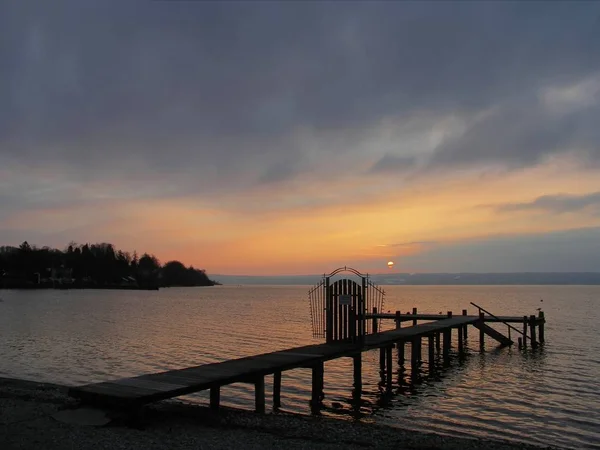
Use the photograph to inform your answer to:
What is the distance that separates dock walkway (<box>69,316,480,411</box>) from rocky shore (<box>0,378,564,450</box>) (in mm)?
390

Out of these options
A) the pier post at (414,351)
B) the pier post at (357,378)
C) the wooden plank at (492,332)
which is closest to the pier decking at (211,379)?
the pier post at (357,378)

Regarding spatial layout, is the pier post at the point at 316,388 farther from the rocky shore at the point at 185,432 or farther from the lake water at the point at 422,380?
the rocky shore at the point at 185,432

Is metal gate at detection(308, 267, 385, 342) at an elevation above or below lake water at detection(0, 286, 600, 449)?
above

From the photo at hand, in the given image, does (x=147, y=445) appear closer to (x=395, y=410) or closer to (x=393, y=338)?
(x=395, y=410)

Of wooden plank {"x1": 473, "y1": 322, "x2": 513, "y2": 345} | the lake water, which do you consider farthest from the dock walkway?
wooden plank {"x1": 473, "y1": 322, "x2": 513, "y2": 345}

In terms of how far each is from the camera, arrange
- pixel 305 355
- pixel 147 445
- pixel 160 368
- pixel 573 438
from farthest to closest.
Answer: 1. pixel 160 368
2. pixel 305 355
3. pixel 573 438
4. pixel 147 445

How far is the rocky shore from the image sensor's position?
956 cm

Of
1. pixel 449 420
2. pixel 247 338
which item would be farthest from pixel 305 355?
pixel 247 338

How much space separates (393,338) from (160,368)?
11.2 meters

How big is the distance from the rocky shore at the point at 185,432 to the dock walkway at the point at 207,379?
1.28 ft

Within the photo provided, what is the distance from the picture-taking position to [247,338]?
39094 millimetres

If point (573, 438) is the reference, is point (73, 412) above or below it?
above

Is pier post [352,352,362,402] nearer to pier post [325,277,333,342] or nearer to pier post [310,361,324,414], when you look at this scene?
pier post [325,277,333,342]

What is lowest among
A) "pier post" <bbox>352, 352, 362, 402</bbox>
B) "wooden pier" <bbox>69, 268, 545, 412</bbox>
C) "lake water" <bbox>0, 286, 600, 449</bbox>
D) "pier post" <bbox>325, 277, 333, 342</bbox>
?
"lake water" <bbox>0, 286, 600, 449</bbox>
